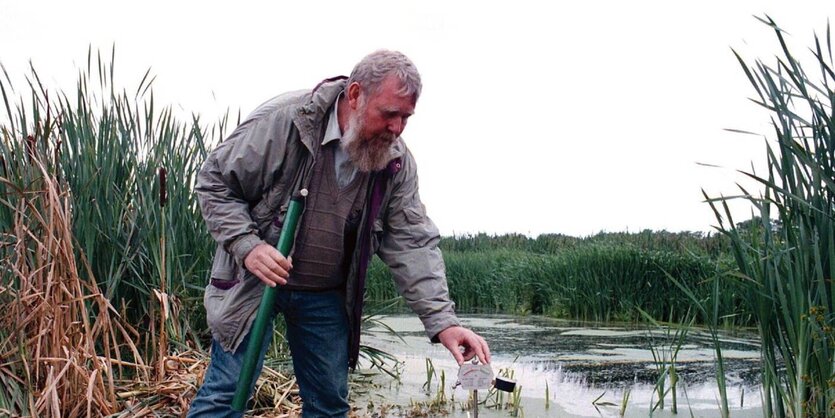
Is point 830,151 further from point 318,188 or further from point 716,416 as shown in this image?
point 318,188

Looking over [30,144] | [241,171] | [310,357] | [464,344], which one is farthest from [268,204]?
[30,144]

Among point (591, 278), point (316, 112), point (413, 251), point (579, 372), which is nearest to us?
point (316, 112)

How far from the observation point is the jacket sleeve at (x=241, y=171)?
2.29 m

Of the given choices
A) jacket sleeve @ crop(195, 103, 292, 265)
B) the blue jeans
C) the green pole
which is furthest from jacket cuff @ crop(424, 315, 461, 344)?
jacket sleeve @ crop(195, 103, 292, 265)

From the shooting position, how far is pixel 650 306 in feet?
26.5

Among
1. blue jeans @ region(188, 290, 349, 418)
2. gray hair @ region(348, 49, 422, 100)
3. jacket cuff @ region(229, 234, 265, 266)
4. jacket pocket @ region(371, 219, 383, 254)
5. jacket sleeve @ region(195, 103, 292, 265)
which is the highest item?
gray hair @ region(348, 49, 422, 100)

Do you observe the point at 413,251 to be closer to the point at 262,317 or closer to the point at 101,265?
the point at 262,317

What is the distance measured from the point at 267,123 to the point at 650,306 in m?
6.44

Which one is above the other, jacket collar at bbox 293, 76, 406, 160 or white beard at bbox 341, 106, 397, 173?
jacket collar at bbox 293, 76, 406, 160

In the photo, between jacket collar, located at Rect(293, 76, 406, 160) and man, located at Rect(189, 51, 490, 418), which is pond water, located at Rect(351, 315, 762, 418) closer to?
man, located at Rect(189, 51, 490, 418)

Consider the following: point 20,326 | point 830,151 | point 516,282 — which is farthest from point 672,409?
point 516,282

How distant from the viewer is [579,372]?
16.3 ft

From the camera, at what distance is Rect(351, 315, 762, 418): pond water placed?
12.9ft

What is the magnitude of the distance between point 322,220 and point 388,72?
1.61ft
